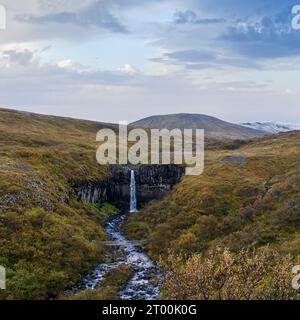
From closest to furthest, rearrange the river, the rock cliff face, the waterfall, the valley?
the valley
the river
the waterfall
the rock cliff face

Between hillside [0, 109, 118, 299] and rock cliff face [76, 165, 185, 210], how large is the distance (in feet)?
11.3

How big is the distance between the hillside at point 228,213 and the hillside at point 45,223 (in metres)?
9.75

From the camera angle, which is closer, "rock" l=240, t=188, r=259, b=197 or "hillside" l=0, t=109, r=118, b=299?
"hillside" l=0, t=109, r=118, b=299

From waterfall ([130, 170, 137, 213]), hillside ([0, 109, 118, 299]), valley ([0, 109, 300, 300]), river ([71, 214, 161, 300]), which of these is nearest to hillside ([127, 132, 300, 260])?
valley ([0, 109, 300, 300])

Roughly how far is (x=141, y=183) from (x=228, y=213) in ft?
104

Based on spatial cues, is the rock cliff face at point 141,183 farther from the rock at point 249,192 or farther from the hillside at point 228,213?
the rock at point 249,192

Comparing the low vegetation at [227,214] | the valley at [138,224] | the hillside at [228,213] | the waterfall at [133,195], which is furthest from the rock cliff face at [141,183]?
the hillside at [228,213]

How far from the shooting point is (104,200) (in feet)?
307

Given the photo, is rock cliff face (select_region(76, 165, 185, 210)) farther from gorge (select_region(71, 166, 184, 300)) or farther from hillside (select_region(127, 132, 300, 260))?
hillside (select_region(127, 132, 300, 260))

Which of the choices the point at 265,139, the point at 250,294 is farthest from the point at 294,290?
the point at 265,139

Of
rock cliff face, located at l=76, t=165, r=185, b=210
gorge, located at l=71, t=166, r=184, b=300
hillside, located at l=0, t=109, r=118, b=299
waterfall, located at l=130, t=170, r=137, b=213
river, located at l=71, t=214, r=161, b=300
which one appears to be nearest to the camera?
river, located at l=71, t=214, r=161, b=300

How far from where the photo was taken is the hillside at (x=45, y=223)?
46731 mm

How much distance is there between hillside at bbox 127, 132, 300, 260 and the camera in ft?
175
